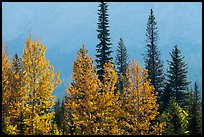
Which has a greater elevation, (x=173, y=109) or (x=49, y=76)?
(x=49, y=76)

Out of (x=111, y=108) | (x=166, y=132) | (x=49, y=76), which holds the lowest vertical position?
(x=166, y=132)

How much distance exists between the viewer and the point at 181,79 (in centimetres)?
4281

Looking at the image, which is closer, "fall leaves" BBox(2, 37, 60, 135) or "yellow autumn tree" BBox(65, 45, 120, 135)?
"fall leaves" BBox(2, 37, 60, 135)

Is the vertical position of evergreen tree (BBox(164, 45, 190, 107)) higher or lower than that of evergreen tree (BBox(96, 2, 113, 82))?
lower

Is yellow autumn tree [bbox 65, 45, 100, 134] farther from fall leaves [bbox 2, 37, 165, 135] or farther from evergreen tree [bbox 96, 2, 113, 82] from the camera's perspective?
evergreen tree [bbox 96, 2, 113, 82]

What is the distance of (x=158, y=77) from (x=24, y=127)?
20.3 metres

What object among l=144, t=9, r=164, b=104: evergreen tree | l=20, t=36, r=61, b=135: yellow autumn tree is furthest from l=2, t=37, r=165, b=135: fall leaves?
l=144, t=9, r=164, b=104: evergreen tree

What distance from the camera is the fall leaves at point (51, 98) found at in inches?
1183

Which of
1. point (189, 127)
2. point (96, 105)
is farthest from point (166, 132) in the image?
point (96, 105)

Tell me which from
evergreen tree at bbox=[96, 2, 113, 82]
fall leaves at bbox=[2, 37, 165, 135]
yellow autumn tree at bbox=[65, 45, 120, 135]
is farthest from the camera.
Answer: evergreen tree at bbox=[96, 2, 113, 82]

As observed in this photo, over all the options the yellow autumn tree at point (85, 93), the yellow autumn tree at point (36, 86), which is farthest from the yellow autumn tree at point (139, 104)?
the yellow autumn tree at point (36, 86)

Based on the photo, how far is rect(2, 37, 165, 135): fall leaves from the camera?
30047 mm

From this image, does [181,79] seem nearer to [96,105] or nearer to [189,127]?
[189,127]

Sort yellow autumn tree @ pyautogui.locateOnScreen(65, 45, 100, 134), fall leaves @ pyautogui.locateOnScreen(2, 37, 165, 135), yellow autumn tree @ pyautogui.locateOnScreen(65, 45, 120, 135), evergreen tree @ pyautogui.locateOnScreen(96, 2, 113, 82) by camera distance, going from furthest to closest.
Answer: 1. evergreen tree @ pyautogui.locateOnScreen(96, 2, 113, 82)
2. yellow autumn tree @ pyautogui.locateOnScreen(65, 45, 100, 134)
3. yellow autumn tree @ pyautogui.locateOnScreen(65, 45, 120, 135)
4. fall leaves @ pyautogui.locateOnScreen(2, 37, 165, 135)
